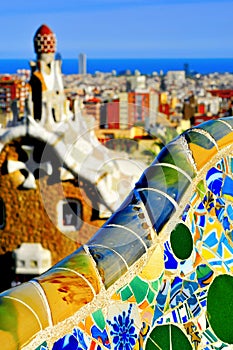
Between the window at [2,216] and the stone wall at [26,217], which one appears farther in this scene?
the window at [2,216]

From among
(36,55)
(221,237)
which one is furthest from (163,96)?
(221,237)

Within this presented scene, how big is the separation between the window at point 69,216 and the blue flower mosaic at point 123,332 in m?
2.67

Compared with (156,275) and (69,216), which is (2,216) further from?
(156,275)

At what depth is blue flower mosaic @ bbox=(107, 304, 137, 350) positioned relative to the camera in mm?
931

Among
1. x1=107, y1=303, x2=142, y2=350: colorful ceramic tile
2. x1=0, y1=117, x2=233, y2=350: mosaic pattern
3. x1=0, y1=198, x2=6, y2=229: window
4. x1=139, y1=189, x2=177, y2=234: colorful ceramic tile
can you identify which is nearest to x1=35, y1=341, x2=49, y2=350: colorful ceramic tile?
x1=0, y1=117, x2=233, y2=350: mosaic pattern

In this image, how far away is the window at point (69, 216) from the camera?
12.0 ft

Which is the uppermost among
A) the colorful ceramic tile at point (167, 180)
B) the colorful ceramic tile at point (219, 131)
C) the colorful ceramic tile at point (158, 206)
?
the colorful ceramic tile at point (219, 131)

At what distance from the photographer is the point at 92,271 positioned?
3.04 ft

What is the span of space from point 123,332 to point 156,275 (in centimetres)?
10

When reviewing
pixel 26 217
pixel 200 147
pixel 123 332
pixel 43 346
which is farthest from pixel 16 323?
pixel 26 217

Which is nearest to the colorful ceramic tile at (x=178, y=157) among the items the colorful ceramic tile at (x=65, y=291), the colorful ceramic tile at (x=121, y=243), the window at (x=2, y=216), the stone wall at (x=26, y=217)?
the colorful ceramic tile at (x=121, y=243)

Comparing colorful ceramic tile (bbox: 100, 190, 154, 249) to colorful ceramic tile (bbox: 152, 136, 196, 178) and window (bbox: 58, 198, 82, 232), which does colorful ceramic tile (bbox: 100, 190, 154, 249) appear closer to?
colorful ceramic tile (bbox: 152, 136, 196, 178)

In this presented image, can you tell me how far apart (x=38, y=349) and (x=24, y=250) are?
3078mm

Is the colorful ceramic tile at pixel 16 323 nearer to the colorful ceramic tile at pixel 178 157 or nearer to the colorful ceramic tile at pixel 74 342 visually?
the colorful ceramic tile at pixel 74 342
